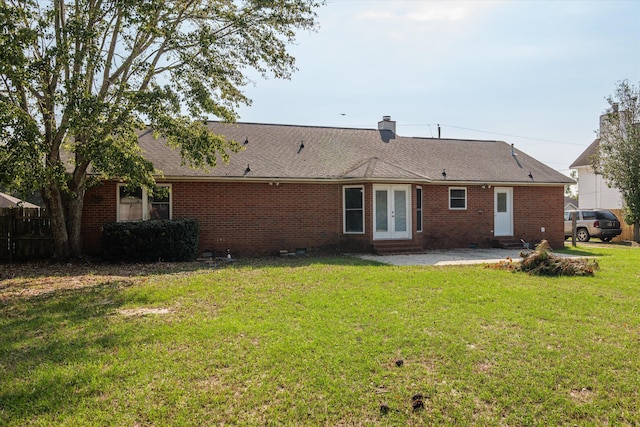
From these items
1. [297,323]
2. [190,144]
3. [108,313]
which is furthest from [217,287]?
[190,144]

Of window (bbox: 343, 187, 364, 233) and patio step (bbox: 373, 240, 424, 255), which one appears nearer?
patio step (bbox: 373, 240, 424, 255)

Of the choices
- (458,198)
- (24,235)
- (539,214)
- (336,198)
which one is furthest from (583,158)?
(24,235)

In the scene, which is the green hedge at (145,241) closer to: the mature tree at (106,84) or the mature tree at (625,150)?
the mature tree at (106,84)

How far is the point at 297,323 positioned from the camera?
5.83 m

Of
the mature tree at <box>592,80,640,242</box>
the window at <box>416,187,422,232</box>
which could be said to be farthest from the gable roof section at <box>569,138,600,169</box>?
the window at <box>416,187,422,232</box>

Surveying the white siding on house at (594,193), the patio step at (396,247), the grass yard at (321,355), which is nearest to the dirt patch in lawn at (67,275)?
the grass yard at (321,355)

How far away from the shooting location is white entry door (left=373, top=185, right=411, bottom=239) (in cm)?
1503

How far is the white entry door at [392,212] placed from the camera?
15031mm

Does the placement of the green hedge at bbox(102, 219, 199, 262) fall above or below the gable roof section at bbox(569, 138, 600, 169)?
below

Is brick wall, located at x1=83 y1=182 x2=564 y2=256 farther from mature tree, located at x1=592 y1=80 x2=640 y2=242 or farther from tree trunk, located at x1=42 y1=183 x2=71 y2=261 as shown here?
mature tree, located at x1=592 y1=80 x2=640 y2=242

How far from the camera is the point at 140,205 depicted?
45.2 feet

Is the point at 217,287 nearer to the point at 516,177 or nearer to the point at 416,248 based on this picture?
the point at 416,248

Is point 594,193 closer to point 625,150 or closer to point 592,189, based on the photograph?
point 592,189

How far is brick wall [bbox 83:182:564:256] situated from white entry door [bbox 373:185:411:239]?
0.92ft
